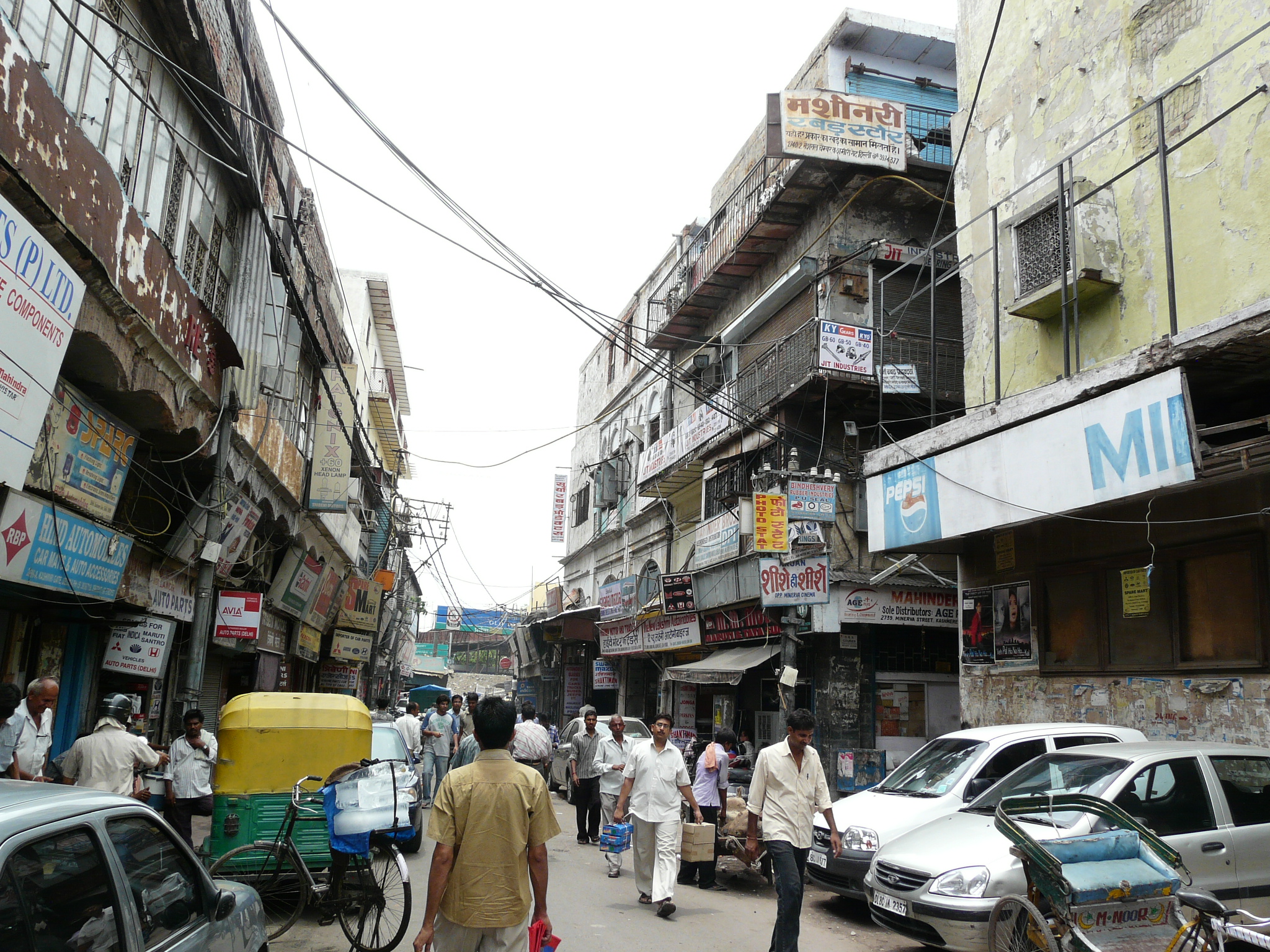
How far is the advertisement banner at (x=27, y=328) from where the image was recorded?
6133 millimetres

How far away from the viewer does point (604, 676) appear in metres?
30.5

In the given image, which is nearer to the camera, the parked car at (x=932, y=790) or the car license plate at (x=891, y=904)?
the car license plate at (x=891, y=904)

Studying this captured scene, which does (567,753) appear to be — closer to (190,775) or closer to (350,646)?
(190,775)

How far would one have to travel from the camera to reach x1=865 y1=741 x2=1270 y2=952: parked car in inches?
255

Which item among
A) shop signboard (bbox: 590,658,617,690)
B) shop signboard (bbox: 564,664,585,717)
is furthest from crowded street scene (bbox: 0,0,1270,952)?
shop signboard (bbox: 564,664,585,717)

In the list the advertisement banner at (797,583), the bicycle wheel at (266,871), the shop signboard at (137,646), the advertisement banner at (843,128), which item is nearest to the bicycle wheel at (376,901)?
the bicycle wheel at (266,871)

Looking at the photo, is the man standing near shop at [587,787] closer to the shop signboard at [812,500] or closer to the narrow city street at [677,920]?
the narrow city street at [677,920]

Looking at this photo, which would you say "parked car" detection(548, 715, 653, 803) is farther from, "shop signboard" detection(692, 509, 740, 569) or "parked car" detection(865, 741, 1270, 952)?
"parked car" detection(865, 741, 1270, 952)

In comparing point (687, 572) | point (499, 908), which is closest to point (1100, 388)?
point (499, 908)

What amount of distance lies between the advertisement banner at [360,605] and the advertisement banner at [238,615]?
12.7m

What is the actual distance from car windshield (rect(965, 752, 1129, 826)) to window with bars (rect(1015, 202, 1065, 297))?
6.20 m

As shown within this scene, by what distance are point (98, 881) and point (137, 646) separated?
8.99 m

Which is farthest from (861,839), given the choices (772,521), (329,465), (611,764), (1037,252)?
(329,465)

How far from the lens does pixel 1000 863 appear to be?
6562 mm
